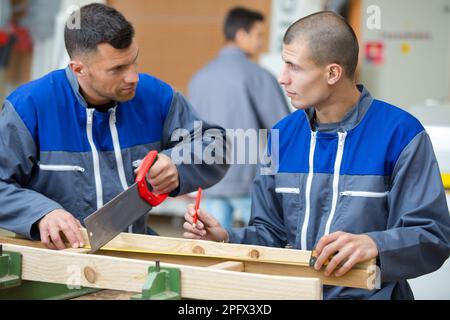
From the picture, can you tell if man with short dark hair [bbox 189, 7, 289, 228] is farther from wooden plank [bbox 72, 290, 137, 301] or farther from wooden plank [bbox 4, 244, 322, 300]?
Result: wooden plank [bbox 4, 244, 322, 300]

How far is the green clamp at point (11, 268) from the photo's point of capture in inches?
98.7

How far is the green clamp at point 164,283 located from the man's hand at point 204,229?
566mm

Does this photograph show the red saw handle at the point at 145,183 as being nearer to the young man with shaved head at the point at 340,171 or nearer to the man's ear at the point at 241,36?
the young man with shaved head at the point at 340,171

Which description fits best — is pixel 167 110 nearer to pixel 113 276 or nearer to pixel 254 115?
pixel 113 276

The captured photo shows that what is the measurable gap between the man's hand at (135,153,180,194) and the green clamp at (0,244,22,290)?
50 centimetres

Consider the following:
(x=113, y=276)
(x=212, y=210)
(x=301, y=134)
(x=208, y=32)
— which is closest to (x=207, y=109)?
(x=212, y=210)

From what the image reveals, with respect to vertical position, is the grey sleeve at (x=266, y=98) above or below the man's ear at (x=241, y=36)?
below

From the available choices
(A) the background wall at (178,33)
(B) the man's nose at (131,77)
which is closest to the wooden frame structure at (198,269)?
(B) the man's nose at (131,77)

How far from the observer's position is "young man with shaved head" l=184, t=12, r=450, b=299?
2570 millimetres

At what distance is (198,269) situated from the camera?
2193 mm

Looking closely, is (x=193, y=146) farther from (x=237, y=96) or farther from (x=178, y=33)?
(x=178, y=33)

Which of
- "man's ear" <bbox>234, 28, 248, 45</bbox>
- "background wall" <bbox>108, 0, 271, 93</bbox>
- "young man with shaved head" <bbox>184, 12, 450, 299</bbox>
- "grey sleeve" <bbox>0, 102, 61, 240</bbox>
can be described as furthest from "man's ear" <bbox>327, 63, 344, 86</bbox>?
"background wall" <bbox>108, 0, 271, 93</bbox>

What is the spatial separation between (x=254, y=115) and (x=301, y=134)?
3156mm

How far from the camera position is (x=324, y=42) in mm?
2760
